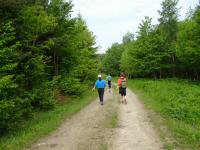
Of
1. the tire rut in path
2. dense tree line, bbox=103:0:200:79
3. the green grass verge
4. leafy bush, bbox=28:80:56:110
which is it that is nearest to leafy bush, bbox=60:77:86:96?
leafy bush, bbox=28:80:56:110

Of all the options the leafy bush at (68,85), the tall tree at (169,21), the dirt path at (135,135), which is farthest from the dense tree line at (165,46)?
the dirt path at (135,135)

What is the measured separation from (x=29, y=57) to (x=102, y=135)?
6.20 metres

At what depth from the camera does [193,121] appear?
15258 mm

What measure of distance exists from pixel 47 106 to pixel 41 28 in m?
4.40

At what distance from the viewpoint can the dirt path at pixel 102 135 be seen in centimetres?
1012

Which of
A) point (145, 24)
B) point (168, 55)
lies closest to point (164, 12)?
point (145, 24)

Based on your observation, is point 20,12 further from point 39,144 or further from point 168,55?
point 168,55

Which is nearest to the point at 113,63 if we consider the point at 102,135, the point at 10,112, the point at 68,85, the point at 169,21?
the point at 169,21

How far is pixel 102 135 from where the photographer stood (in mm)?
11641

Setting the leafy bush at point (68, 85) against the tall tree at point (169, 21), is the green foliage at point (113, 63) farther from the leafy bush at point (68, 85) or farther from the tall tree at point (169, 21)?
the leafy bush at point (68, 85)

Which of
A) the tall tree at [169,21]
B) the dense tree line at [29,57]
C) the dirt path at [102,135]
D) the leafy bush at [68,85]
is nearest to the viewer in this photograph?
the dirt path at [102,135]

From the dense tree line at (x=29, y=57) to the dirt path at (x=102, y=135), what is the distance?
6.60 feet

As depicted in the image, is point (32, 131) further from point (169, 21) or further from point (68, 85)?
point (169, 21)

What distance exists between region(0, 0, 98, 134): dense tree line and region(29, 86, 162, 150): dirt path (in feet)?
6.60
